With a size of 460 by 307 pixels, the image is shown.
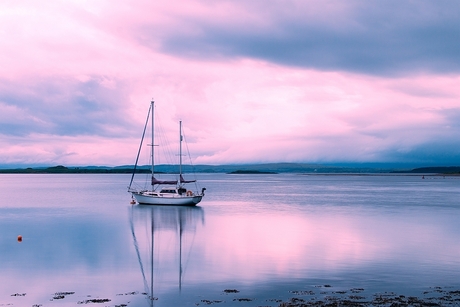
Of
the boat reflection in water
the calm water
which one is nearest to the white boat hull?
the boat reflection in water

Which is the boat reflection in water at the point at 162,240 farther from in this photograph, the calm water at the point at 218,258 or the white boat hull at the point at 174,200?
the white boat hull at the point at 174,200

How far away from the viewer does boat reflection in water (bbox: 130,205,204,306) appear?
19.4 meters

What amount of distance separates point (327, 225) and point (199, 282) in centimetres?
2071

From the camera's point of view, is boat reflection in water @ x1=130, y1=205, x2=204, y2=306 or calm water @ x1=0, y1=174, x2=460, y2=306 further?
boat reflection in water @ x1=130, y1=205, x2=204, y2=306

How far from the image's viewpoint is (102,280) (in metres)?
18.2

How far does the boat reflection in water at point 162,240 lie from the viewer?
1936 centimetres

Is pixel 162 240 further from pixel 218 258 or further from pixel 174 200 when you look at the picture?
pixel 174 200

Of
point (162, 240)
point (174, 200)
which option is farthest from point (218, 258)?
point (174, 200)

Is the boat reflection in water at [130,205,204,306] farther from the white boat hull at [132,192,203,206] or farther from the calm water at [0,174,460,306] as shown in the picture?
the white boat hull at [132,192,203,206]

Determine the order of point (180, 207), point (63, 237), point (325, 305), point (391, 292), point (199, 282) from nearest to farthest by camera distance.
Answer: point (325, 305) → point (391, 292) → point (199, 282) → point (63, 237) → point (180, 207)

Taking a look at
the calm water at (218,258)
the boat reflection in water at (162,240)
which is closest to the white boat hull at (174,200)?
the boat reflection in water at (162,240)

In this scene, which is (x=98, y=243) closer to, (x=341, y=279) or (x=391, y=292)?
(x=341, y=279)

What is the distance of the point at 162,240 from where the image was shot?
97.5 feet

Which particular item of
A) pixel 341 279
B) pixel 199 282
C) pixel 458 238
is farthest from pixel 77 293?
pixel 458 238
